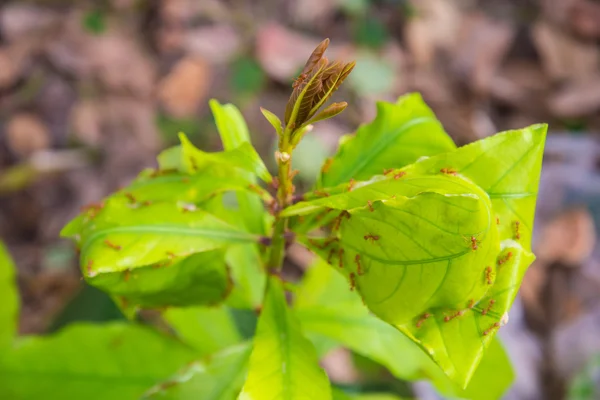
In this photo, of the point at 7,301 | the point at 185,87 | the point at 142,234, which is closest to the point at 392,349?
the point at 142,234

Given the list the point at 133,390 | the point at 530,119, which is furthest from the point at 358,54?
the point at 133,390

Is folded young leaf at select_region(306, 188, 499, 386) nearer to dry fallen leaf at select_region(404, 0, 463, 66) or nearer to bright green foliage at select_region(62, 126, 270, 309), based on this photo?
bright green foliage at select_region(62, 126, 270, 309)

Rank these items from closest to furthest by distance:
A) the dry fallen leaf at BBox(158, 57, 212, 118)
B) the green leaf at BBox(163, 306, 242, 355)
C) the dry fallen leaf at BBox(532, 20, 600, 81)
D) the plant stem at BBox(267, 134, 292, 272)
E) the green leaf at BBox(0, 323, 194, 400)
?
the plant stem at BBox(267, 134, 292, 272) → the green leaf at BBox(0, 323, 194, 400) → the green leaf at BBox(163, 306, 242, 355) → the dry fallen leaf at BBox(158, 57, 212, 118) → the dry fallen leaf at BBox(532, 20, 600, 81)

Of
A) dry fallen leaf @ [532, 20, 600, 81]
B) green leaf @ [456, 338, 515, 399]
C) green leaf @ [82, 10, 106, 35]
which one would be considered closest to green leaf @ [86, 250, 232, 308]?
green leaf @ [456, 338, 515, 399]

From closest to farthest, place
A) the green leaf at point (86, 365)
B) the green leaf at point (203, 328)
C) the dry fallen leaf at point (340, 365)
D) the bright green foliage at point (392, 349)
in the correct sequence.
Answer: the bright green foliage at point (392, 349) < the green leaf at point (86, 365) < the green leaf at point (203, 328) < the dry fallen leaf at point (340, 365)

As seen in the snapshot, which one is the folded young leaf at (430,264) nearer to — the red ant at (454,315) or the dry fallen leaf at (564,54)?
the red ant at (454,315)

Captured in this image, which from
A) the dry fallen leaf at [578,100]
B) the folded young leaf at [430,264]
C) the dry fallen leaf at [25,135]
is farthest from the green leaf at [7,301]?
the dry fallen leaf at [578,100]

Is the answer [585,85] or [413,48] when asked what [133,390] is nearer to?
[413,48]
